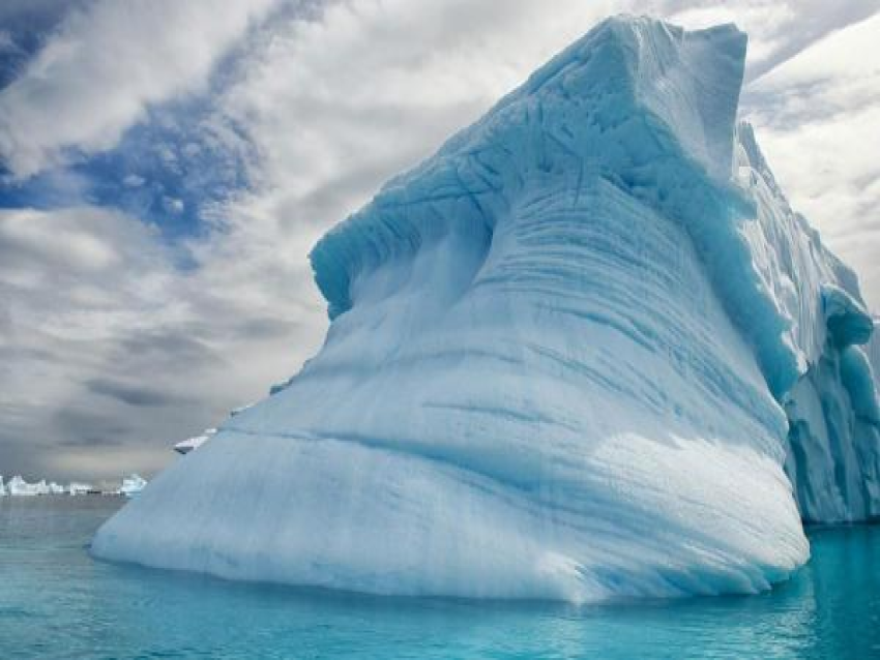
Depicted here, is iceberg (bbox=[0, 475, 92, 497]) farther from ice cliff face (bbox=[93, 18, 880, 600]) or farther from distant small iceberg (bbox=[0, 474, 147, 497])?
ice cliff face (bbox=[93, 18, 880, 600])

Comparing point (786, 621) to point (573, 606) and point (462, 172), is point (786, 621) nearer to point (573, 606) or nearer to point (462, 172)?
point (573, 606)

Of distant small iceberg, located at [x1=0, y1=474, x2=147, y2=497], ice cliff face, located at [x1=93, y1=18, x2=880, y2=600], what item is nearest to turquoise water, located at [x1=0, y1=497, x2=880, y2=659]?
ice cliff face, located at [x1=93, y1=18, x2=880, y2=600]

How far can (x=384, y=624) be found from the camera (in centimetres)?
638

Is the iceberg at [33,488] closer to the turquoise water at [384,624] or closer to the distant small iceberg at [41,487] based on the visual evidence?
the distant small iceberg at [41,487]

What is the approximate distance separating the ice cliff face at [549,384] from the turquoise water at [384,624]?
0.51 metres

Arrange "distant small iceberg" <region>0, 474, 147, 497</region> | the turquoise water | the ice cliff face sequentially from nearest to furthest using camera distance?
the turquoise water < the ice cliff face < "distant small iceberg" <region>0, 474, 147, 497</region>

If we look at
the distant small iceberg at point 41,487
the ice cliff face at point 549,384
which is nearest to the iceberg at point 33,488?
the distant small iceberg at point 41,487

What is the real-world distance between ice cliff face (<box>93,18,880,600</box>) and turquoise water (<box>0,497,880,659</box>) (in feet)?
1.67

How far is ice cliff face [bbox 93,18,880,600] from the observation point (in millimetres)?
8039

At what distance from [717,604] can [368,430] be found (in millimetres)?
4492

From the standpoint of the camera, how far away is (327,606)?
7125mm

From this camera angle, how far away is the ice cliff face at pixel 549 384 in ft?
26.4

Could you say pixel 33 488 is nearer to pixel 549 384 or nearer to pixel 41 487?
pixel 41 487

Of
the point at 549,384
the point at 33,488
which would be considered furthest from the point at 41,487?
the point at 549,384
